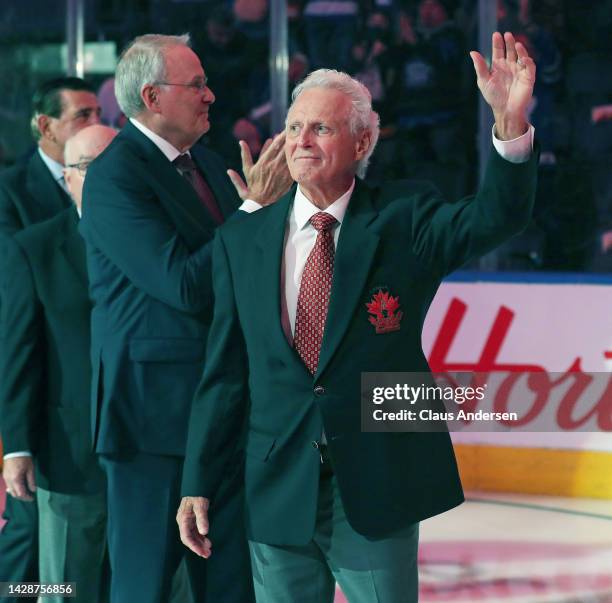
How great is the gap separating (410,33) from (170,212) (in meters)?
4.80

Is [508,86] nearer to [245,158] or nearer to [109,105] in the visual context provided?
[245,158]

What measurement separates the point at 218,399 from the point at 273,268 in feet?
0.94

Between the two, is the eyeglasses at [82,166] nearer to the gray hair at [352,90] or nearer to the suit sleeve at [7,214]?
the suit sleeve at [7,214]

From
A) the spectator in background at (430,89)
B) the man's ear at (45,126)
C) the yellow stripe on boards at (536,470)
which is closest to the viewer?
the man's ear at (45,126)

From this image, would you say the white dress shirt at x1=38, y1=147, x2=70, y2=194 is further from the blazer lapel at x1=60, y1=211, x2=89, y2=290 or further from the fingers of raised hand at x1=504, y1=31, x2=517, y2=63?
the fingers of raised hand at x1=504, y1=31, x2=517, y2=63

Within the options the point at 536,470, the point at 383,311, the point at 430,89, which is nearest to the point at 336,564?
the point at 383,311

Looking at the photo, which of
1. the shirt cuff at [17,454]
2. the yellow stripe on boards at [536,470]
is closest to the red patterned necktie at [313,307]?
the shirt cuff at [17,454]

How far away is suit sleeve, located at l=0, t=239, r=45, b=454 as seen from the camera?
3.71 metres

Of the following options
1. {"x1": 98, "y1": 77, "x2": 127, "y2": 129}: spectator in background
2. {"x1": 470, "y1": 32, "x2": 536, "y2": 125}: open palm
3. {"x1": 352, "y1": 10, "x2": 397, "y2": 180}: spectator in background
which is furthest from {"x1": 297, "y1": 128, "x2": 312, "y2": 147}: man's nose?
{"x1": 98, "y1": 77, "x2": 127, "y2": 129}: spectator in background

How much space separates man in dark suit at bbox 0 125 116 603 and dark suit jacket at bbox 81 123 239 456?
391 mm

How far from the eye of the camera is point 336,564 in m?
2.60

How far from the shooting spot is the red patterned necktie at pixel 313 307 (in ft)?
8.45

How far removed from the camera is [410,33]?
7.78 m

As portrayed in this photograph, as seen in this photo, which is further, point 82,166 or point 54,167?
point 54,167
